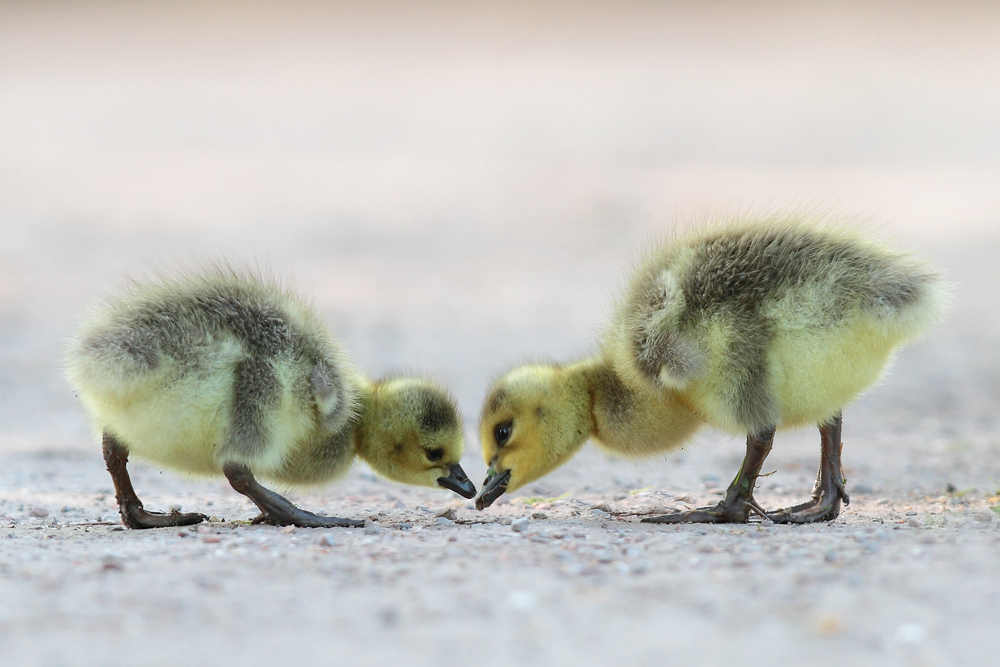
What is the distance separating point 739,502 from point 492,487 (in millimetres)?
1023

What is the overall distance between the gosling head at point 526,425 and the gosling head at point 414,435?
138 mm

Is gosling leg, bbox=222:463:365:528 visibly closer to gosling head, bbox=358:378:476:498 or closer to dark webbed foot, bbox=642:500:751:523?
gosling head, bbox=358:378:476:498

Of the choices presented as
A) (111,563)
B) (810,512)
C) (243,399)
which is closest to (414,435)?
(243,399)

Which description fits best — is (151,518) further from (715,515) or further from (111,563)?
(715,515)

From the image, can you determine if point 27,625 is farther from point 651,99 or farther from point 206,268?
point 651,99

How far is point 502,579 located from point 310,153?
18.4 m

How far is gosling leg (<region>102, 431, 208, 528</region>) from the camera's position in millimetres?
4684

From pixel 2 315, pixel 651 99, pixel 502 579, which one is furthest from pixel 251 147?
pixel 502 579

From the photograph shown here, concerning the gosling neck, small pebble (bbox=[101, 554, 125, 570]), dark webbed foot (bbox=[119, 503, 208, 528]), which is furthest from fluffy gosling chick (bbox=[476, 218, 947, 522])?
small pebble (bbox=[101, 554, 125, 570])

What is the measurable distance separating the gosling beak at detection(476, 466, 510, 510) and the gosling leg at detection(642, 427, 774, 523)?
2.11 feet

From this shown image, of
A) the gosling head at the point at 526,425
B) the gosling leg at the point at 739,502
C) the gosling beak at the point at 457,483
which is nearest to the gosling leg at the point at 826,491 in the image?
the gosling leg at the point at 739,502

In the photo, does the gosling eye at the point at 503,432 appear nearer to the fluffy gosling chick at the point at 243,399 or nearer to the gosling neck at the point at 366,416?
the fluffy gosling chick at the point at 243,399

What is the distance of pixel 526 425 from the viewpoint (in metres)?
4.95

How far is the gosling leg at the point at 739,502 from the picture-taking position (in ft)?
15.4
